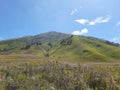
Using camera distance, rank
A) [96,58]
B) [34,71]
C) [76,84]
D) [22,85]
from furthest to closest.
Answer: [96,58], [34,71], [76,84], [22,85]

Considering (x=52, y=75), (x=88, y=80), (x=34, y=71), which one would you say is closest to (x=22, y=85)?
(x=52, y=75)

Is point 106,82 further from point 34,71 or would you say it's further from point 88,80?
point 34,71

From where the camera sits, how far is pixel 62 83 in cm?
1656

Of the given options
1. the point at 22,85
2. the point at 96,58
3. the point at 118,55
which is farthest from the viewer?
the point at 118,55

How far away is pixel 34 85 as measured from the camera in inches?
594

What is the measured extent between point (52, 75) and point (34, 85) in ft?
12.3

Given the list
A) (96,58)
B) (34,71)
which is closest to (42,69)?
(34,71)

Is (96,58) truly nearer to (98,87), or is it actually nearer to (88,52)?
(88,52)

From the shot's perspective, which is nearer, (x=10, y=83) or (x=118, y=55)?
(x=10, y=83)

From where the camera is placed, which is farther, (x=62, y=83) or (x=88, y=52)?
(x=88, y=52)

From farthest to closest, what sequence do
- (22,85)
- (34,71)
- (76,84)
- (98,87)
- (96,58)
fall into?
(96,58), (34,71), (98,87), (76,84), (22,85)

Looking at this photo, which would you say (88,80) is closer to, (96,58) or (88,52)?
(96,58)

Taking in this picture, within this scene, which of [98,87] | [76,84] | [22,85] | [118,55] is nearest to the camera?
[22,85]

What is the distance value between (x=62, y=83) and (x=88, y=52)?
129m
